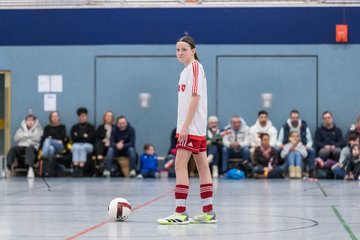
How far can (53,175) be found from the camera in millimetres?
20828

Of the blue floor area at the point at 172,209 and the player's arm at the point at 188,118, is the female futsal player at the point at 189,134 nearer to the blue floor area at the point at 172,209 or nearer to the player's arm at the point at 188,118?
the player's arm at the point at 188,118

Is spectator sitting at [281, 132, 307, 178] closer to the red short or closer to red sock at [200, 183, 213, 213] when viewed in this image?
red sock at [200, 183, 213, 213]

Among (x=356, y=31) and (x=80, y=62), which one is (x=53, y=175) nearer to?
(x=80, y=62)

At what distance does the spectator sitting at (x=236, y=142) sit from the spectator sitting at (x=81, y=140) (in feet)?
11.2

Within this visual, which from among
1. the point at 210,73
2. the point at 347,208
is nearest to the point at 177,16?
the point at 210,73

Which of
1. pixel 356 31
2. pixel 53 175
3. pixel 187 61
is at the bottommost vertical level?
pixel 53 175

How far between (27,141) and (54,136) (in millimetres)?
695

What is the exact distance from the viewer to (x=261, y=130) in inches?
824

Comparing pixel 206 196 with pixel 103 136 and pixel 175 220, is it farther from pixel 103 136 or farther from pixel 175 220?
pixel 103 136

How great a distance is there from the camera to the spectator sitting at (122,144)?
68.0 ft

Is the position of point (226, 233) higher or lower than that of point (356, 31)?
lower

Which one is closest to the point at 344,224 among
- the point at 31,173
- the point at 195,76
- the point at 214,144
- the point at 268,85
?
the point at 195,76

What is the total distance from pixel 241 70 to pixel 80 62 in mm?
4341

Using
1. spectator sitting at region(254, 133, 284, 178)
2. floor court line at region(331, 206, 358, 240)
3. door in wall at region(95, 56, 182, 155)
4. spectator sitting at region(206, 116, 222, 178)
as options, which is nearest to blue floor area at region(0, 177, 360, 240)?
floor court line at region(331, 206, 358, 240)
